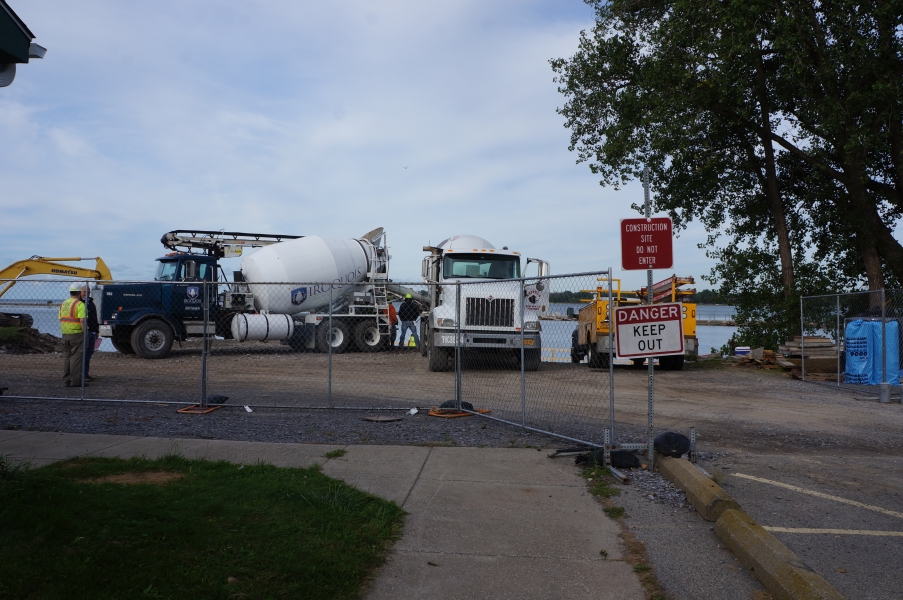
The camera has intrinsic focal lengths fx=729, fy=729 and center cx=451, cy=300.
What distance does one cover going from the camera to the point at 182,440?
8.38m

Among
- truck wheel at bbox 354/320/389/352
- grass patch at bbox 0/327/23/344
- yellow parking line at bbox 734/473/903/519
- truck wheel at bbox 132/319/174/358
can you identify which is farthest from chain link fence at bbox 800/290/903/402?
grass patch at bbox 0/327/23/344

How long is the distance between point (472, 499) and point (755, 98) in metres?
19.9

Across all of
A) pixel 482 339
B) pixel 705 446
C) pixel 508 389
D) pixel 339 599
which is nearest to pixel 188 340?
pixel 482 339

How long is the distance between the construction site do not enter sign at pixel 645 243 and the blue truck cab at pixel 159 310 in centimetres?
1410

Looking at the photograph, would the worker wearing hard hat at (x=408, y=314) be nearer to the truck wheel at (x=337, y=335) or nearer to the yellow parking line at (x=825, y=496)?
the truck wheel at (x=337, y=335)

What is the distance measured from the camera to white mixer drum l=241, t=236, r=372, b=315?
2233 centimetres

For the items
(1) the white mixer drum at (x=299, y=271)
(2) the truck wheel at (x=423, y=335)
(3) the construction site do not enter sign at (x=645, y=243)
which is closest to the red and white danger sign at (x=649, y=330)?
(3) the construction site do not enter sign at (x=645, y=243)

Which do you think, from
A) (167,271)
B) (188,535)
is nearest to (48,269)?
(167,271)

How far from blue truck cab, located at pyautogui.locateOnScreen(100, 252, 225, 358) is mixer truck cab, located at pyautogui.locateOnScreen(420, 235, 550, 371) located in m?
6.07

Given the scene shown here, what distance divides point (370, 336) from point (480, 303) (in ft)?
30.4

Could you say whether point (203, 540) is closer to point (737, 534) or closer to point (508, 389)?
point (737, 534)

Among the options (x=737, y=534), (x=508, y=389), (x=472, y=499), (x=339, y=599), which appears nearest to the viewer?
(x=339, y=599)

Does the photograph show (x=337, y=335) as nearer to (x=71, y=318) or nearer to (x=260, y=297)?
(x=260, y=297)

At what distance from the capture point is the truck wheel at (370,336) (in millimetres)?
22625
